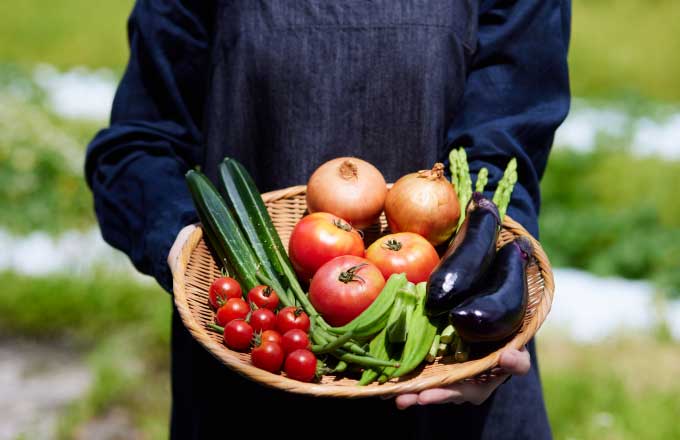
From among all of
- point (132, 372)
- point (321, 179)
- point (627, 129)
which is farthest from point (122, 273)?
point (627, 129)

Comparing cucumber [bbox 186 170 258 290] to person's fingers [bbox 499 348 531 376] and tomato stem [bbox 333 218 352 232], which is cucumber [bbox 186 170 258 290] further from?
person's fingers [bbox 499 348 531 376]

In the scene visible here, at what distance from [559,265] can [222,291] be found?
4.28 m

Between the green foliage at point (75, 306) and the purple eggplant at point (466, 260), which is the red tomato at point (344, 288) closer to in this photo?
the purple eggplant at point (466, 260)

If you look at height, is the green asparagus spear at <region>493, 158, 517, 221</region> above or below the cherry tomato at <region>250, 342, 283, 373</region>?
above

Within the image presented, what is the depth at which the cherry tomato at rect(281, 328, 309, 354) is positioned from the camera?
5.32 feet

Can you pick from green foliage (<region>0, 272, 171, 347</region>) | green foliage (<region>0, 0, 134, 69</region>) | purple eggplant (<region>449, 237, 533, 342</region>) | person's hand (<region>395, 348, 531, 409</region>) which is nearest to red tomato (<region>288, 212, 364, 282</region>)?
purple eggplant (<region>449, 237, 533, 342</region>)

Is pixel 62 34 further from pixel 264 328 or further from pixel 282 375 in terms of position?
pixel 282 375

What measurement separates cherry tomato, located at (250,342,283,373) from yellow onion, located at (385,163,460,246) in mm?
469

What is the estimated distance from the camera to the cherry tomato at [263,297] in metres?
1.78

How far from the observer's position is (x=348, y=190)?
6.10ft

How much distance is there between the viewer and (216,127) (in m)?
1.98

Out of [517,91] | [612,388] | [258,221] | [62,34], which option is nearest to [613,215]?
[612,388]

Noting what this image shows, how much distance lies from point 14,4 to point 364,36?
8.23 m

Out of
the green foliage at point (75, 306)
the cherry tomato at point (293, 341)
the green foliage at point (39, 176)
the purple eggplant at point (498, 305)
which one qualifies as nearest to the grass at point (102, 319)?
the green foliage at point (75, 306)
